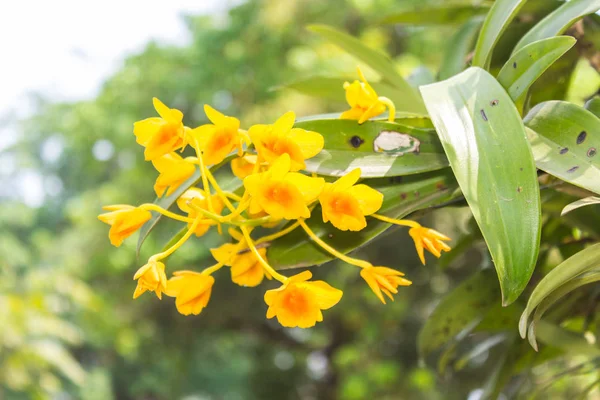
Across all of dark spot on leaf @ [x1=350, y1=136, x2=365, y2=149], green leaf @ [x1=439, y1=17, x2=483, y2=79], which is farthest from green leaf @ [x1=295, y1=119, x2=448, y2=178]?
green leaf @ [x1=439, y1=17, x2=483, y2=79]

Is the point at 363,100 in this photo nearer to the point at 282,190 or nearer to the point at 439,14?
the point at 282,190

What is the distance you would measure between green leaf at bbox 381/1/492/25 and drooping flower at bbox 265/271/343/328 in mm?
310

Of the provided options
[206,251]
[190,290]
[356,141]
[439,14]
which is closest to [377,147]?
[356,141]

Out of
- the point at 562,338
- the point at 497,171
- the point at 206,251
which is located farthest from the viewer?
the point at 206,251

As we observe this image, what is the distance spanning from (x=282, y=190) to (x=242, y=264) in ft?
0.20

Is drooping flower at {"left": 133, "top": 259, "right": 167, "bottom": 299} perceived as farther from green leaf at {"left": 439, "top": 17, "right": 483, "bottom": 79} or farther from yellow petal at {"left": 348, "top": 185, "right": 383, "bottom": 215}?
green leaf at {"left": 439, "top": 17, "right": 483, "bottom": 79}

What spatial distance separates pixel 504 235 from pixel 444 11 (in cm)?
31

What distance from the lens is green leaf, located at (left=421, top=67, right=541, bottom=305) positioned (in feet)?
0.71

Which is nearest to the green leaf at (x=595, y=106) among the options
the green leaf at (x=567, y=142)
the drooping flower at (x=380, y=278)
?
the green leaf at (x=567, y=142)

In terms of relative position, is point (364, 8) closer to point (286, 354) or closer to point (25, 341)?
point (25, 341)

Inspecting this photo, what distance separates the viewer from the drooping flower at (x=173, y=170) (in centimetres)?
28

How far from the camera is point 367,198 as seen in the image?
248 millimetres

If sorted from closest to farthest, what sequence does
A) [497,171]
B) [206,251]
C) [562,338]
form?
[497,171], [562,338], [206,251]

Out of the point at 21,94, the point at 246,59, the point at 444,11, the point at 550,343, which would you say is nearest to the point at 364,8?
the point at 246,59
